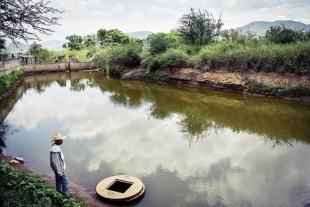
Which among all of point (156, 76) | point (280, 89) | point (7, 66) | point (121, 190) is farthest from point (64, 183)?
point (7, 66)

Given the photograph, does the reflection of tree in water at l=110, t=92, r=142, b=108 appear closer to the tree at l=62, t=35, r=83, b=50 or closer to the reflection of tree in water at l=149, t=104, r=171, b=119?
the reflection of tree in water at l=149, t=104, r=171, b=119

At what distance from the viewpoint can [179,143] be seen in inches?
396

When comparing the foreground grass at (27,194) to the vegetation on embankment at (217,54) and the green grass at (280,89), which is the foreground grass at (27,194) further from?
the green grass at (280,89)

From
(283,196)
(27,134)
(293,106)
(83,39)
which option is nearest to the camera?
(283,196)

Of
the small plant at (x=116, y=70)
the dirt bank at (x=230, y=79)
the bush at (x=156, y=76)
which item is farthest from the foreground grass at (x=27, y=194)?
the small plant at (x=116, y=70)

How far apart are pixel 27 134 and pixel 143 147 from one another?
483 centimetres

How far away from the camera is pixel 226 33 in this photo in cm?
3319

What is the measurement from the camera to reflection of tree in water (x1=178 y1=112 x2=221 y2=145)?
10859mm

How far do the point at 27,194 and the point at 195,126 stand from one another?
839 centimetres

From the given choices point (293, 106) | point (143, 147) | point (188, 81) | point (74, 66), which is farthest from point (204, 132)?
point (74, 66)

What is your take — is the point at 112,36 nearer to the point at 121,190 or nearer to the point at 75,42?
the point at 75,42

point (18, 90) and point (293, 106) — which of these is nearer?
point (293, 106)

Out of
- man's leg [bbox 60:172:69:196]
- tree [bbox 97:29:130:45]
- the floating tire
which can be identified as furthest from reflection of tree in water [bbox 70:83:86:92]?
tree [bbox 97:29:130:45]

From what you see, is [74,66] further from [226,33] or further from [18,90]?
[226,33]
